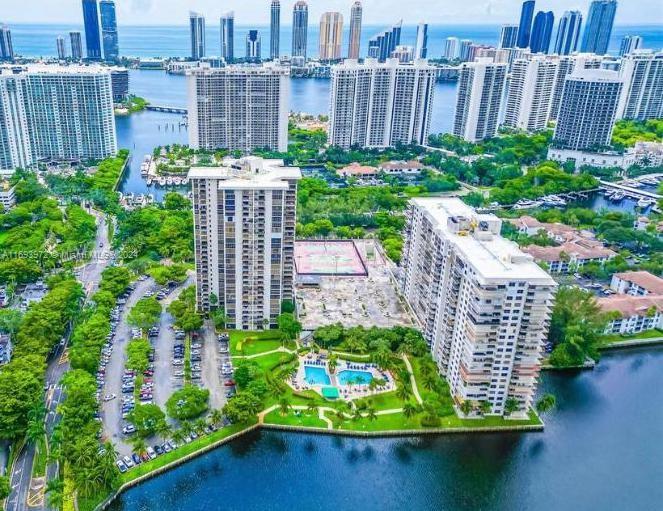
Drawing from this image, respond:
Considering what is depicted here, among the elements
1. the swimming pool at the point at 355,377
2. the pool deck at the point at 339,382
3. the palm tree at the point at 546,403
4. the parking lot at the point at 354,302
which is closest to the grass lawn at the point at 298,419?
the pool deck at the point at 339,382

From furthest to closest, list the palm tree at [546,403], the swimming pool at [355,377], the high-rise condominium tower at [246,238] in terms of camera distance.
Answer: the high-rise condominium tower at [246,238], the swimming pool at [355,377], the palm tree at [546,403]

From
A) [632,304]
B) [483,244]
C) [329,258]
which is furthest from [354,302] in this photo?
[632,304]

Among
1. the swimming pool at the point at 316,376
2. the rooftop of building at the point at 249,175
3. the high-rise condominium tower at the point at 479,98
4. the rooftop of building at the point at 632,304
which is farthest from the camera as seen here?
the high-rise condominium tower at the point at 479,98

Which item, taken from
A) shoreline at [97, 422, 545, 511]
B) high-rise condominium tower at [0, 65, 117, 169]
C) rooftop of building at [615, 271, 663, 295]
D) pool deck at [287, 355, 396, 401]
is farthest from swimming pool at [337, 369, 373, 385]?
high-rise condominium tower at [0, 65, 117, 169]

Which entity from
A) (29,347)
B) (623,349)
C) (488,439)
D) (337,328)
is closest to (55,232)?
(29,347)

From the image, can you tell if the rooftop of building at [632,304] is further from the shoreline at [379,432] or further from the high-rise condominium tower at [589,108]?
the high-rise condominium tower at [589,108]

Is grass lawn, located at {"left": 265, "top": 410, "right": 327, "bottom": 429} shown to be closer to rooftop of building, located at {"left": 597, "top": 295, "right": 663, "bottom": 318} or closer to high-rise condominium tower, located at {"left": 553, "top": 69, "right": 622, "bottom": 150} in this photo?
rooftop of building, located at {"left": 597, "top": 295, "right": 663, "bottom": 318}

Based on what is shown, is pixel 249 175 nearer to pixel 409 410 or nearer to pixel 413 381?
pixel 413 381
